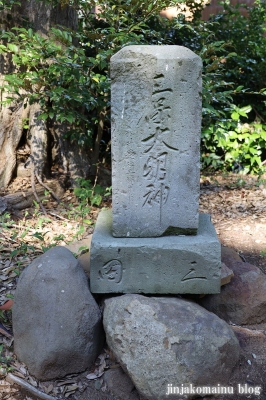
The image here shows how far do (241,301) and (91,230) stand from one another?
5.91 feet

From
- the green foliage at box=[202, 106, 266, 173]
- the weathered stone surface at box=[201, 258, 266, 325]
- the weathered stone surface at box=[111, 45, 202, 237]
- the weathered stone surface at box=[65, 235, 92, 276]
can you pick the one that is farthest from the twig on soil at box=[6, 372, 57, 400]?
the green foliage at box=[202, 106, 266, 173]

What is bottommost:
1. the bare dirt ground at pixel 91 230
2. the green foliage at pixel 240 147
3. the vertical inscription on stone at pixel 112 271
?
the bare dirt ground at pixel 91 230

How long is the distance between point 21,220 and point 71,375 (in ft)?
6.62

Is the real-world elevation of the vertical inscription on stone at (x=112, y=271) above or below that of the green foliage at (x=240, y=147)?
below

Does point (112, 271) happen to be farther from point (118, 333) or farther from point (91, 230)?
point (91, 230)

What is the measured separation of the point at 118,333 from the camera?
2.48 meters

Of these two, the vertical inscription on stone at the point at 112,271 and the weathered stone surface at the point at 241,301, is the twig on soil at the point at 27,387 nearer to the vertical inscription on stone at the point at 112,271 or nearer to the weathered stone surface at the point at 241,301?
the vertical inscription on stone at the point at 112,271

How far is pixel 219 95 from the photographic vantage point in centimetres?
470

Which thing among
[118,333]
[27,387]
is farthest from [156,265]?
[27,387]

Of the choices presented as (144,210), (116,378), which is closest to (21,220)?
(144,210)

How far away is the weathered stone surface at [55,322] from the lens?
2.54m

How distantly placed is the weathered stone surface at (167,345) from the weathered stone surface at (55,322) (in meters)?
0.17

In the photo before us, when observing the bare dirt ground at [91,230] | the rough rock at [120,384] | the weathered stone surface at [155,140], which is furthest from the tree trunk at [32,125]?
the rough rock at [120,384]

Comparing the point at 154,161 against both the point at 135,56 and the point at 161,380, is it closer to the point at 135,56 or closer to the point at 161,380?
the point at 135,56
